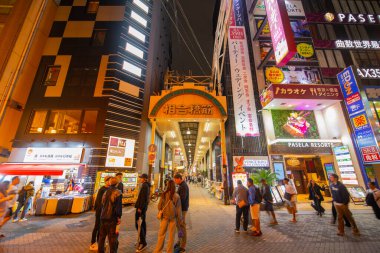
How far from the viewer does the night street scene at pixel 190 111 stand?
8914mm

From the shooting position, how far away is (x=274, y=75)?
50.8 ft

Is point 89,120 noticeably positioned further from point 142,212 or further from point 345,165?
point 345,165

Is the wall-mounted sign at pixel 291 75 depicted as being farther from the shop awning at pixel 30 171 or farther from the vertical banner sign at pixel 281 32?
the shop awning at pixel 30 171

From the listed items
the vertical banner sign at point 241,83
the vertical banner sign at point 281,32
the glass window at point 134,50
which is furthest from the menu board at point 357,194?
the glass window at point 134,50

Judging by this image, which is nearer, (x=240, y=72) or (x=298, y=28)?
(x=240, y=72)

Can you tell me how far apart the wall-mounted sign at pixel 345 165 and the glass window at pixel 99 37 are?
2132cm

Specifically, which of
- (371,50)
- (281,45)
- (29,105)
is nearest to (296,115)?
(281,45)

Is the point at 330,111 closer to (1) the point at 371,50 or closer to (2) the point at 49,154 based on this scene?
(1) the point at 371,50

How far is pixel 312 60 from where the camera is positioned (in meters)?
15.4

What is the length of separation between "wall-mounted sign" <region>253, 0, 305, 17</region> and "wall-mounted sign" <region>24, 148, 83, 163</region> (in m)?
21.3

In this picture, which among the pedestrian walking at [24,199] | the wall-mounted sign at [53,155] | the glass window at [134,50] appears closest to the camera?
the pedestrian walking at [24,199]

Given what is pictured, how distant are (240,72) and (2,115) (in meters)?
17.3

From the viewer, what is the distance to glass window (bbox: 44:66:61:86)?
42.9ft

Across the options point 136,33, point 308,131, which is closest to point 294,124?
point 308,131
